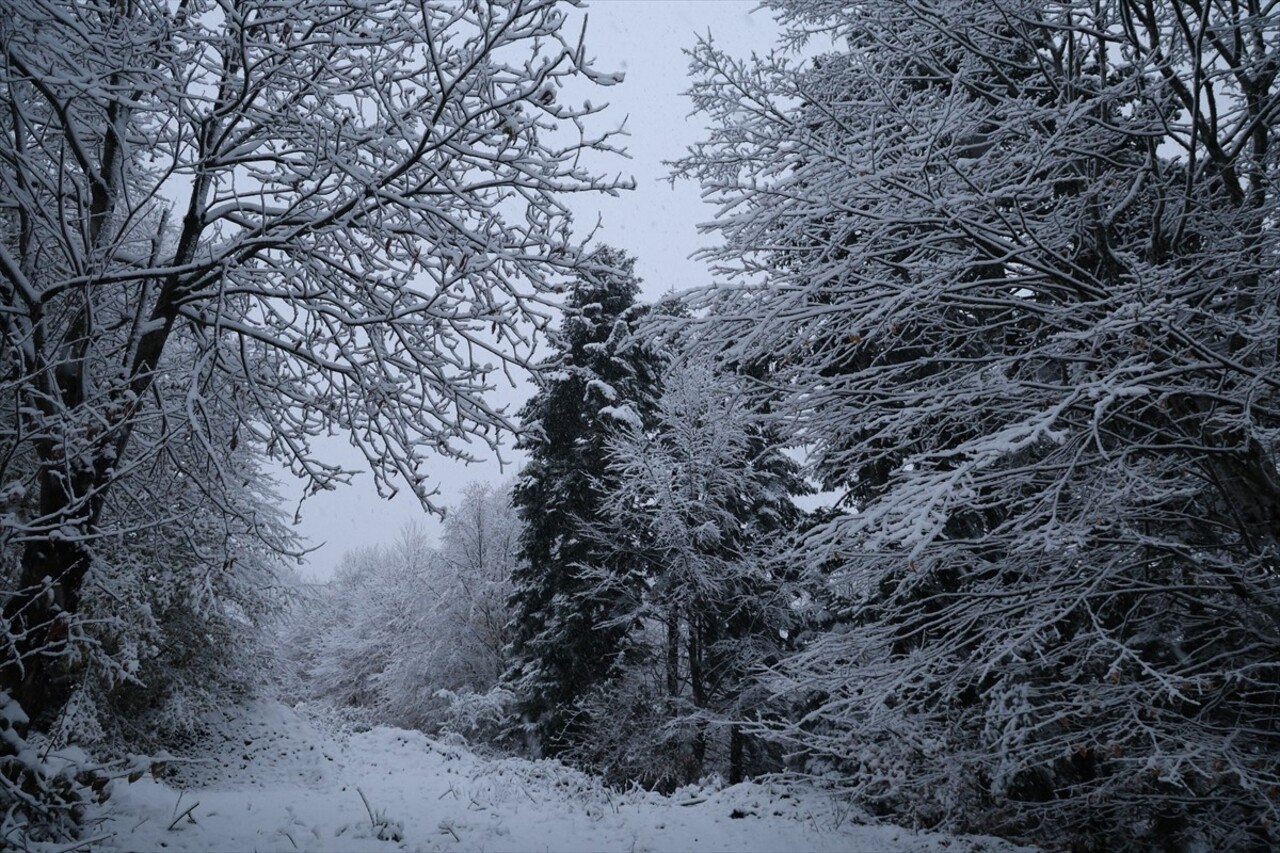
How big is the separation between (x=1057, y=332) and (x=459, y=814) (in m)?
6.95

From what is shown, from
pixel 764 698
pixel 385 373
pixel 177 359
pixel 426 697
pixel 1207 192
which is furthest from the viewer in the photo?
pixel 426 697

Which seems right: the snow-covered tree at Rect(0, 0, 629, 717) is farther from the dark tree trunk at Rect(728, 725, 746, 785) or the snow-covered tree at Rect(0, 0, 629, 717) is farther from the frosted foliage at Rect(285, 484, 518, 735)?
the frosted foliage at Rect(285, 484, 518, 735)

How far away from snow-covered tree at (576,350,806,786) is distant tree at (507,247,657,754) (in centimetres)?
61

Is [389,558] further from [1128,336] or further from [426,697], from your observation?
[1128,336]

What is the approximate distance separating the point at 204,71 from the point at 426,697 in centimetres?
1969

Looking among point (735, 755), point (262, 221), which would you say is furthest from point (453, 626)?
point (262, 221)

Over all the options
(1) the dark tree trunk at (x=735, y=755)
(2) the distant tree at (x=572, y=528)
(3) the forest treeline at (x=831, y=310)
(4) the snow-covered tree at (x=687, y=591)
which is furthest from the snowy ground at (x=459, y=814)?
(1) the dark tree trunk at (x=735, y=755)

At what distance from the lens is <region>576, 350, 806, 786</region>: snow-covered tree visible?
11172mm

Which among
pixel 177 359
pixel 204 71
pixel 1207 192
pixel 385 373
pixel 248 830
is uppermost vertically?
pixel 204 71

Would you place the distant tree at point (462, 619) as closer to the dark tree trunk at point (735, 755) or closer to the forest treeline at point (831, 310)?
the dark tree trunk at point (735, 755)

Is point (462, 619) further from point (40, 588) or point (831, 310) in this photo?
point (831, 310)

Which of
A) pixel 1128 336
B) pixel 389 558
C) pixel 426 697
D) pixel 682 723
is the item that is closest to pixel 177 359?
pixel 1128 336

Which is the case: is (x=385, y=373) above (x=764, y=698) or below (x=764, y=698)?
above

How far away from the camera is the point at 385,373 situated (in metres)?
4.16
